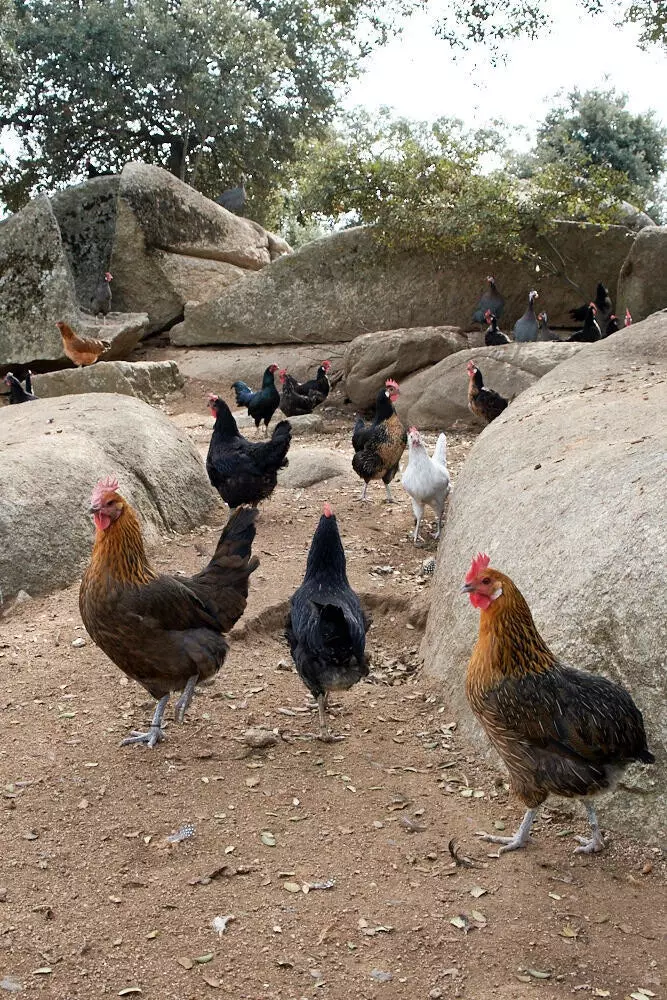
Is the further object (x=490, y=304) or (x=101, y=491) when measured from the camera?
(x=490, y=304)

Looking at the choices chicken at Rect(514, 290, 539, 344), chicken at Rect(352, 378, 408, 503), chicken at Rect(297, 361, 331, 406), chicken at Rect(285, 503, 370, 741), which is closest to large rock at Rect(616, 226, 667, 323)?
chicken at Rect(514, 290, 539, 344)

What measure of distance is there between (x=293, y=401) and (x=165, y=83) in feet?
42.8

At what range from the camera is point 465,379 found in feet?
44.2

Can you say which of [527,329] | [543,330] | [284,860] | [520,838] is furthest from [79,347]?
[520,838]

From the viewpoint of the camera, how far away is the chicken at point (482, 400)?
469 inches

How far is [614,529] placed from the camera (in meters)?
4.34

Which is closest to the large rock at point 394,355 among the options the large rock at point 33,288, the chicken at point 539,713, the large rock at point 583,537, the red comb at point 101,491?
the large rock at point 33,288

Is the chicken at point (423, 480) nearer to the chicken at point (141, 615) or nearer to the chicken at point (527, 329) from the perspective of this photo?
the chicken at point (141, 615)

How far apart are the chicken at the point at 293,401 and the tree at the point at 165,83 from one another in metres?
9.27

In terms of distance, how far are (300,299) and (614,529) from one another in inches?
570

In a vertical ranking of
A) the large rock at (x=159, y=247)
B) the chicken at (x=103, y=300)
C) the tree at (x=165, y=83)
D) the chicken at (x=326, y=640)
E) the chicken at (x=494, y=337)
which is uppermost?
the tree at (x=165, y=83)

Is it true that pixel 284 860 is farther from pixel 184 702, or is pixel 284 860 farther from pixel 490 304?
pixel 490 304

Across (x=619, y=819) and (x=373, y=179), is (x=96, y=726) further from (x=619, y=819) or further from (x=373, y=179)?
(x=373, y=179)

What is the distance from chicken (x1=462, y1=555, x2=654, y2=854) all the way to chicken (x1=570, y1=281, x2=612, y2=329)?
43.5ft
